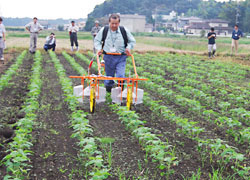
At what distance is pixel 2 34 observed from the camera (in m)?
11.9

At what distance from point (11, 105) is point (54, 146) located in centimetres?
254

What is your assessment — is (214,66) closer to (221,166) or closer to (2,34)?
(2,34)

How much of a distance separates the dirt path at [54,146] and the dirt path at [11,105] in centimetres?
41

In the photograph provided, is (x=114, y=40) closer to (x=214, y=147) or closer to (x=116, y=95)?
(x=116, y=95)

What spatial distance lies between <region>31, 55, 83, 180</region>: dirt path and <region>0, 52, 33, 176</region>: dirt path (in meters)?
0.41

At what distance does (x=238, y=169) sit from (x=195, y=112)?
8.07 feet

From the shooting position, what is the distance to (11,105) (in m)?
6.44

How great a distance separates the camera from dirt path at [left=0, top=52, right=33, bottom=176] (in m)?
4.74

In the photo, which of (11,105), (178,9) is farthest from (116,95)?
(178,9)

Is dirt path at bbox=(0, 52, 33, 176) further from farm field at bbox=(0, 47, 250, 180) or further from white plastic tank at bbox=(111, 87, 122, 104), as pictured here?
white plastic tank at bbox=(111, 87, 122, 104)

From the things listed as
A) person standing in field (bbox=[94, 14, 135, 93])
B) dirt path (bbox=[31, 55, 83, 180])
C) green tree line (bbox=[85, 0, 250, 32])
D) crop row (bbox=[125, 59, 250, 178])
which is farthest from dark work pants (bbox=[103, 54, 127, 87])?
green tree line (bbox=[85, 0, 250, 32])

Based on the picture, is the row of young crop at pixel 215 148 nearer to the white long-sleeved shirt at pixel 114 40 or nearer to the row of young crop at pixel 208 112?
the row of young crop at pixel 208 112

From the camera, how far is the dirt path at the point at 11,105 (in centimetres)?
474

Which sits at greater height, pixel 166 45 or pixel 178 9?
pixel 178 9
